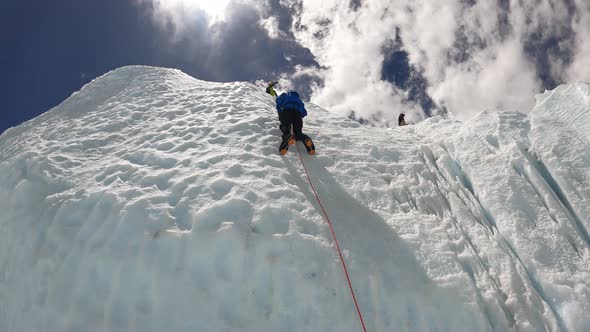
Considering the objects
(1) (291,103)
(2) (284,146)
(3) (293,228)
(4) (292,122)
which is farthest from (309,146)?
(3) (293,228)

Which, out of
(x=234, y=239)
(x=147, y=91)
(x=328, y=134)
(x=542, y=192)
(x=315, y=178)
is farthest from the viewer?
(x=147, y=91)

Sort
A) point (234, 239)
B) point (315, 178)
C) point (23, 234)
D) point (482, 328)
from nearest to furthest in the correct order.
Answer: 1. point (482, 328)
2. point (234, 239)
3. point (23, 234)
4. point (315, 178)

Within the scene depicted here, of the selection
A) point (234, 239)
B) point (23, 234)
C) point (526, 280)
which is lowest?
point (526, 280)

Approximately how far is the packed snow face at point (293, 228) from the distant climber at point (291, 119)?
1.01 ft

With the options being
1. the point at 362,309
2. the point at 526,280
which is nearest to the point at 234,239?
the point at 362,309

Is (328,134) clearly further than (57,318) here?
Yes

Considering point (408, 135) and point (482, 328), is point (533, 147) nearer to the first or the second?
point (408, 135)

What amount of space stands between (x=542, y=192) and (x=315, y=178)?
374cm

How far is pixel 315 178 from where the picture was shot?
21.9ft

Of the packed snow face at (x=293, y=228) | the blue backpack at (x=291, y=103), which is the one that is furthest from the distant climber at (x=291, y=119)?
the packed snow face at (x=293, y=228)

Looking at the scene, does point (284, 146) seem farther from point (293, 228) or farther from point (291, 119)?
point (293, 228)

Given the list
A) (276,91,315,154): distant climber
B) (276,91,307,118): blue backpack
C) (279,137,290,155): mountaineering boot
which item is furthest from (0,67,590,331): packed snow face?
(276,91,307,118): blue backpack

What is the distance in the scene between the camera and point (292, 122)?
7.94 m

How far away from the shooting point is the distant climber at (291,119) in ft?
24.6
